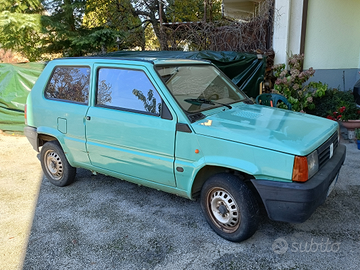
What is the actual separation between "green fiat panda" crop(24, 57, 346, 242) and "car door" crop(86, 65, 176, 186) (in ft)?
0.04

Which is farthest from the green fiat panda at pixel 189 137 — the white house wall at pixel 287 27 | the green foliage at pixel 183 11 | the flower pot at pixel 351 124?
the green foliage at pixel 183 11

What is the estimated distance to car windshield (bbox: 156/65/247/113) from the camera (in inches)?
133

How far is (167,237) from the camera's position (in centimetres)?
322

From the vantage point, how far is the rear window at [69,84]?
156 inches

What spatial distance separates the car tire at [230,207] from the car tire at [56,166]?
222 cm

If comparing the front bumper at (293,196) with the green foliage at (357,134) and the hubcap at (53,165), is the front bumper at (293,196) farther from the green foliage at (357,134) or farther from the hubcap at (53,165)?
the green foliage at (357,134)

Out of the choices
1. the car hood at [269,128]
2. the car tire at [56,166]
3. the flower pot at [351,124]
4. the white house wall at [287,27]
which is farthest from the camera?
the white house wall at [287,27]

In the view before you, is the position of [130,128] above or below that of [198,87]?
below

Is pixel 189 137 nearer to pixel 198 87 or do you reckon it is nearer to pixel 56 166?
pixel 198 87

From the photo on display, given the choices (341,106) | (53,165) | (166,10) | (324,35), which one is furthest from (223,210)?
(166,10)

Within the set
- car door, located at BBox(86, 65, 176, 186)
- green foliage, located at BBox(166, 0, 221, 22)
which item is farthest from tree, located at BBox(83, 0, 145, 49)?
car door, located at BBox(86, 65, 176, 186)

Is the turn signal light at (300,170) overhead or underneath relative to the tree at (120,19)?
underneath

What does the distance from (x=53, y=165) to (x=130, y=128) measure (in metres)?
1.81

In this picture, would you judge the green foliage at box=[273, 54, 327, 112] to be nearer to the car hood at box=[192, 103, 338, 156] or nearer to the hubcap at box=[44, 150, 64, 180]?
the car hood at box=[192, 103, 338, 156]
